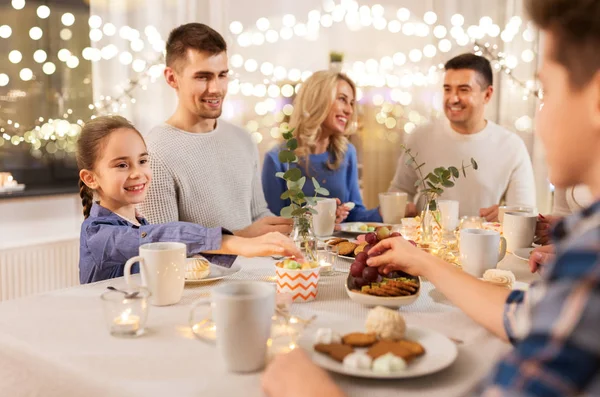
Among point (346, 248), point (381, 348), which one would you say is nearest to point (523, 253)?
point (346, 248)

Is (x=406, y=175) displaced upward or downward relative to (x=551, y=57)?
downward

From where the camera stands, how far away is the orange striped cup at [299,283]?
1296mm

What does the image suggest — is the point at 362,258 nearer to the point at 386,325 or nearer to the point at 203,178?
the point at 386,325

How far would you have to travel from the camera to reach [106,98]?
324 cm

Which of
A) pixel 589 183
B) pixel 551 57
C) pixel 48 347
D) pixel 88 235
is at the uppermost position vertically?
pixel 551 57

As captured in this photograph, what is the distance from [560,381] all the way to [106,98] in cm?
308

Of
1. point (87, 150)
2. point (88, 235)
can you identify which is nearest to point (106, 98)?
point (87, 150)

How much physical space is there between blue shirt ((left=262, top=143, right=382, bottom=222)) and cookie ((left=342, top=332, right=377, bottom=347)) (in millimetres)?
1782

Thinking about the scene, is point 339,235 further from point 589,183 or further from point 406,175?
point 589,183

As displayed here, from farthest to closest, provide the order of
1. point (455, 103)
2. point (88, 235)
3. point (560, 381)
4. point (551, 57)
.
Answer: point (455, 103) < point (88, 235) < point (551, 57) < point (560, 381)

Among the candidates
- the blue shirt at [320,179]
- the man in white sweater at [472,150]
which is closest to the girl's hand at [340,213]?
the blue shirt at [320,179]

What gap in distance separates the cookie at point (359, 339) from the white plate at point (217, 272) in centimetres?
51

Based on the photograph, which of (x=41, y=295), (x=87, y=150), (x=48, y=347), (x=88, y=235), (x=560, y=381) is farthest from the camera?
(x=87, y=150)

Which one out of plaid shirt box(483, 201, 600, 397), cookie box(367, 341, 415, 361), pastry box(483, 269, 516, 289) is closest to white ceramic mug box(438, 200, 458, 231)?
pastry box(483, 269, 516, 289)
